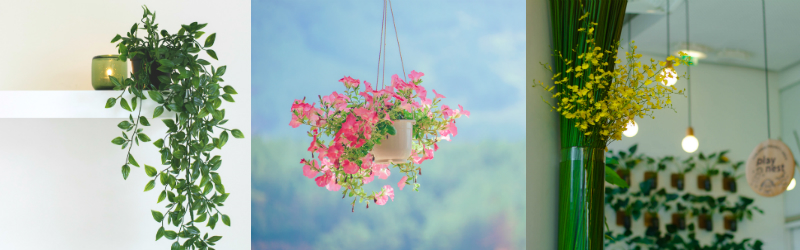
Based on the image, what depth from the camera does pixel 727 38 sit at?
2186 millimetres

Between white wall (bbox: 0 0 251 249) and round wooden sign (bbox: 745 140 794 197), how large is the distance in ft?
7.94

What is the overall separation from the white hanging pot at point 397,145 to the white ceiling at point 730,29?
1.67 meters

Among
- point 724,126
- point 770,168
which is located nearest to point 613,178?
point 724,126

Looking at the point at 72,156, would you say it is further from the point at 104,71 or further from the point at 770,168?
the point at 770,168

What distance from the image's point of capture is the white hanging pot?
112 centimetres

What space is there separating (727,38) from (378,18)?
1.99m

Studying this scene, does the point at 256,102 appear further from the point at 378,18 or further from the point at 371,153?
the point at 371,153

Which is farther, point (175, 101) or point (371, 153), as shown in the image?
point (371, 153)

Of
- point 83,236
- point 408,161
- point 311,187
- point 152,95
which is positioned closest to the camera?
point 152,95

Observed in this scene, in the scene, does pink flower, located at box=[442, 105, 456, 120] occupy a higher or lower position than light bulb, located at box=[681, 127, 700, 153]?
higher

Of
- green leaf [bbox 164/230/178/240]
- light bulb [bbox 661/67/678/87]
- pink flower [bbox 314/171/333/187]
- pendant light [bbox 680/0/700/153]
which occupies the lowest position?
green leaf [bbox 164/230/178/240]

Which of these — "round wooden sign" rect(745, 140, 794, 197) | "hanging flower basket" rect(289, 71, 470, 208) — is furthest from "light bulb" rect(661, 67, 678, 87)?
"hanging flower basket" rect(289, 71, 470, 208)

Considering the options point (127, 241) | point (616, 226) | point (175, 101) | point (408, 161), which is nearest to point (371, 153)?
point (408, 161)

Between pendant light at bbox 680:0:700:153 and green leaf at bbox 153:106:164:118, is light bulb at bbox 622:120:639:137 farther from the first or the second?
green leaf at bbox 153:106:164:118
